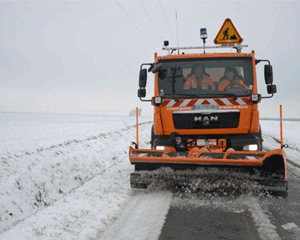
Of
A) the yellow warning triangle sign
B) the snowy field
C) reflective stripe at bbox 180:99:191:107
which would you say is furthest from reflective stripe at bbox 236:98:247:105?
the snowy field

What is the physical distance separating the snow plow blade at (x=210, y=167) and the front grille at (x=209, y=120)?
103cm

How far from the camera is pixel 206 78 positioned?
6.30 meters

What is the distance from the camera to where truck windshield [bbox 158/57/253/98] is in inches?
244

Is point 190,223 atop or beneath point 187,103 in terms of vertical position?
beneath

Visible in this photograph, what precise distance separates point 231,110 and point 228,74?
2.43 feet

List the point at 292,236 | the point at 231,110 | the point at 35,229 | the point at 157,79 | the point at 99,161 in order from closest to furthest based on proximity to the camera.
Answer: the point at 292,236, the point at 35,229, the point at 231,110, the point at 157,79, the point at 99,161

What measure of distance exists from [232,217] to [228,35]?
210 inches

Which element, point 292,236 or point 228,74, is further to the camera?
point 228,74

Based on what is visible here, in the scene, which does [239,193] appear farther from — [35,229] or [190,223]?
[35,229]

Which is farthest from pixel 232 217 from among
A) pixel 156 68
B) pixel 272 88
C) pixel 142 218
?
pixel 272 88

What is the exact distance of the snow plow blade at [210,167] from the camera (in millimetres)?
4621

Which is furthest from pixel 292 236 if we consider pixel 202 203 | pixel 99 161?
pixel 99 161

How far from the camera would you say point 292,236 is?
3.23 meters

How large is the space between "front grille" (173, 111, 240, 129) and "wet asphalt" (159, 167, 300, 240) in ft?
5.15
